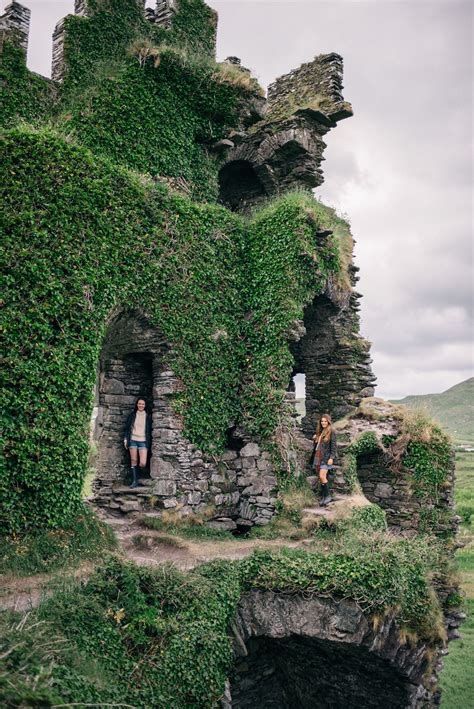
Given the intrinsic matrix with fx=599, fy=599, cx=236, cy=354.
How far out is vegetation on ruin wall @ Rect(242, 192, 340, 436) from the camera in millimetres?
11719

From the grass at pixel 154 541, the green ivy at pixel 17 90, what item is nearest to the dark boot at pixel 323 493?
the grass at pixel 154 541

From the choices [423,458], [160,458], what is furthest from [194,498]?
[423,458]

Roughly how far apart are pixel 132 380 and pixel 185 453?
1869mm

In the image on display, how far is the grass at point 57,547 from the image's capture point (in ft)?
25.0

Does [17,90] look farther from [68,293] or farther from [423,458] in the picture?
[423,458]

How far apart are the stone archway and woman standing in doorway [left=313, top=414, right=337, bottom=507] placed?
2747mm

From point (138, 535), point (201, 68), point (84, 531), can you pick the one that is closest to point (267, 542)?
point (138, 535)

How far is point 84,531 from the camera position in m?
8.63

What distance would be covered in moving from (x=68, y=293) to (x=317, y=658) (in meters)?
7.06

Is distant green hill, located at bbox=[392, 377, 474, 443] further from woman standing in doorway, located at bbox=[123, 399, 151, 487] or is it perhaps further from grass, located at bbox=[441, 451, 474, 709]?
woman standing in doorway, located at bbox=[123, 399, 151, 487]

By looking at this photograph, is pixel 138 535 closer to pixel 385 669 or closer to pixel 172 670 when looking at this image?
pixel 172 670

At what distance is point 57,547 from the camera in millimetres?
8141

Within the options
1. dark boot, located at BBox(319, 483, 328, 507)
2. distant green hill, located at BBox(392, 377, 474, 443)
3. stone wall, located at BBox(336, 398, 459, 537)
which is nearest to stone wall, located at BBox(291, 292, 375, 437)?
stone wall, located at BBox(336, 398, 459, 537)

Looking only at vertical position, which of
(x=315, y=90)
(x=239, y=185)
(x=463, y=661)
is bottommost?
(x=463, y=661)
